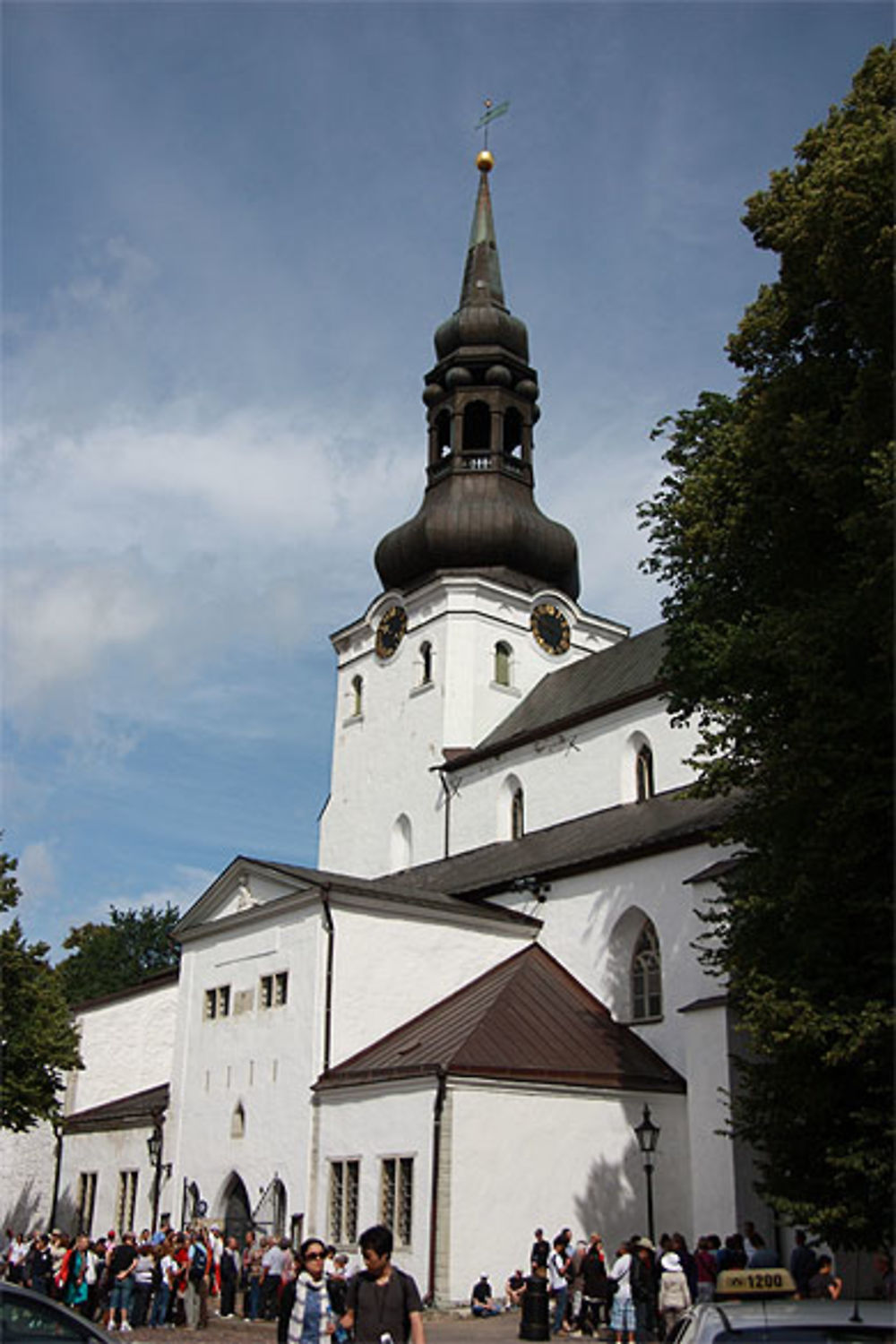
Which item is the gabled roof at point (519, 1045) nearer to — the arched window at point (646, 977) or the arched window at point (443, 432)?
the arched window at point (646, 977)

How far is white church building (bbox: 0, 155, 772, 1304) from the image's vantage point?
2155 cm

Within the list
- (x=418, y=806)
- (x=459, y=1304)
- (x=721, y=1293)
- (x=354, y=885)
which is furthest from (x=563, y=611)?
(x=721, y=1293)

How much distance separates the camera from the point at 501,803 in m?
34.8

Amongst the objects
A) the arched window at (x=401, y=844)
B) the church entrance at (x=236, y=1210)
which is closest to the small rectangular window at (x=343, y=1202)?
the church entrance at (x=236, y=1210)

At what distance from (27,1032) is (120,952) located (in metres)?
35.3

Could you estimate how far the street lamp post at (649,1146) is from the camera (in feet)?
72.0

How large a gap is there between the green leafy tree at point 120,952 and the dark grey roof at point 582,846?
31.7m

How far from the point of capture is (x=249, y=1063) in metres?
26.3

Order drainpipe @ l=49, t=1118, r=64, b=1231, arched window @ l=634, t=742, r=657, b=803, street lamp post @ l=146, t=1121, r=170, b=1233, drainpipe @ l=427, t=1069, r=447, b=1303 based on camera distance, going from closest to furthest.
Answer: drainpipe @ l=427, t=1069, r=447, b=1303
street lamp post @ l=146, t=1121, r=170, b=1233
arched window @ l=634, t=742, r=657, b=803
drainpipe @ l=49, t=1118, r=64, b=1231

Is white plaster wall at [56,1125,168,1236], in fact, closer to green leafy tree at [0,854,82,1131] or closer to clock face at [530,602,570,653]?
green leafy tree at [0,854,82,1131]

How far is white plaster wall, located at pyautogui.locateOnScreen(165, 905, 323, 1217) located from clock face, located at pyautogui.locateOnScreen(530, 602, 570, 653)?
46.2 ft

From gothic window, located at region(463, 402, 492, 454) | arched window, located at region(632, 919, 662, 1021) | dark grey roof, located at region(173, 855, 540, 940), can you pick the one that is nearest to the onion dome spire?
gothic window, located at region(463, 402, 492, 454)

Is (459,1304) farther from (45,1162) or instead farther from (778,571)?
(45,1162)

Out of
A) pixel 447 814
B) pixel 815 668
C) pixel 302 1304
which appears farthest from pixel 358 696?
pixel 302 1304
